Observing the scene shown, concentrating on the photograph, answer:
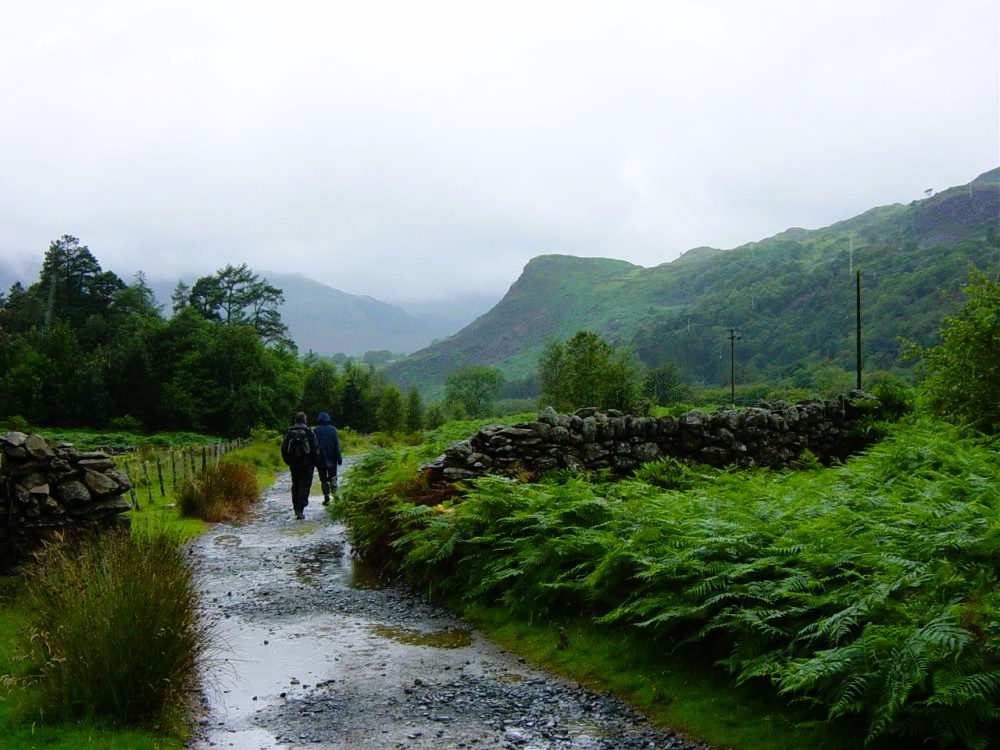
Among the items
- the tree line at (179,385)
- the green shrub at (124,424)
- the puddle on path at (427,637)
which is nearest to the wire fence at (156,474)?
the puddle on path at (427,637)

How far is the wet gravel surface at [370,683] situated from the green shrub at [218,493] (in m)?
5.10

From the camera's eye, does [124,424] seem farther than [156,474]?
Yes

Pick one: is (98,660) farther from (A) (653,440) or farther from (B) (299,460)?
(B) (299,460)

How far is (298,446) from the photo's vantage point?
15727 mm

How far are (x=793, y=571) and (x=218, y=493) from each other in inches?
518

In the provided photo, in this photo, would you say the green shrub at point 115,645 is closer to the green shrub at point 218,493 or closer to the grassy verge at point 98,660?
the grassy verge at point 98,660

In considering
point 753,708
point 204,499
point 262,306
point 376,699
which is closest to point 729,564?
point 753,708

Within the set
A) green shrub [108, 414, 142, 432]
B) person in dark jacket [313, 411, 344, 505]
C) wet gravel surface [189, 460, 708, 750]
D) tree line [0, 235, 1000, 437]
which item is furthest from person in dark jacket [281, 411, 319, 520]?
green shrub [108, 414, 142, 432]

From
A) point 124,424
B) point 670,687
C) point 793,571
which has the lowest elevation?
point 670,687

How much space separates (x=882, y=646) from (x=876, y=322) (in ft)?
365

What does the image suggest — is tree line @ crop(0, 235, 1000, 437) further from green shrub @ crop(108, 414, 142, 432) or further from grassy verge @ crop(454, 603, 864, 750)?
grassy verge @ crop(454, 603, 864, 750)

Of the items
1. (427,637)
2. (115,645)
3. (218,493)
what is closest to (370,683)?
(427,637)

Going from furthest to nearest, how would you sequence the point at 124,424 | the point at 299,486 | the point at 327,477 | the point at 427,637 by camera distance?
the point at 124,424, the point at 327,477, the point at 299,486, the point at 427,637

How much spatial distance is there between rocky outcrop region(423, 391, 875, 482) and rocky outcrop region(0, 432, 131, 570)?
14.7ft
